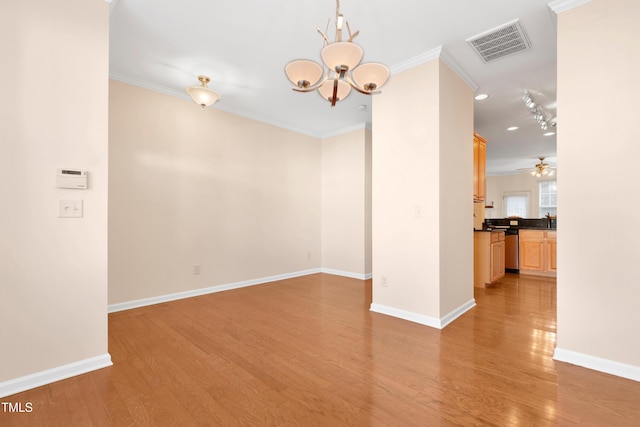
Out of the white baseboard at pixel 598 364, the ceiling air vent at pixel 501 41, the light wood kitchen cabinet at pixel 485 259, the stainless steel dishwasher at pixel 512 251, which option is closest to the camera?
the white baseboard at pixel 598 364

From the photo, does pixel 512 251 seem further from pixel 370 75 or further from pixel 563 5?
pixel 370 75

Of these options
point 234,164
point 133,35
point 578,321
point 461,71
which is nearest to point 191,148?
point 234,164

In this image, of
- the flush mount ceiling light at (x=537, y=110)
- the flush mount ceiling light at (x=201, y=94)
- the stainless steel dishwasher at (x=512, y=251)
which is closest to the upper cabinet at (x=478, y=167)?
the flush mount ceiling light at (x=537, y=110)

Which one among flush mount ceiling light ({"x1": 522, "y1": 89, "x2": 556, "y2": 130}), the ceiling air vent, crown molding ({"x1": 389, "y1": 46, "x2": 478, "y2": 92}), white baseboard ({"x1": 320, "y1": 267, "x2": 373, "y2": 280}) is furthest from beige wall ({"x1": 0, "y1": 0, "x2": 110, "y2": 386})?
flush mount ceiling light ({"x1": 522, "y1": 89, "x2": 556, "y2": 130})

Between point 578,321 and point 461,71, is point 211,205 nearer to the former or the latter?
point 461,71

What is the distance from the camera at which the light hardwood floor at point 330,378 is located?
164cm

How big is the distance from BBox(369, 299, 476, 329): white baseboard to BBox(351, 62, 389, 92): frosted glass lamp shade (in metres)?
2.38

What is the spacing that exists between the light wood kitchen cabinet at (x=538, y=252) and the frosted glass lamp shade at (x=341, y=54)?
5.60 meters

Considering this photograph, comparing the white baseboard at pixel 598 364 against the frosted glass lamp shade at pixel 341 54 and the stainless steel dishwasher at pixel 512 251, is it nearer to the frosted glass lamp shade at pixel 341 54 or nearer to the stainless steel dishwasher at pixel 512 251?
the frosted glass lamp shade at pixel 341 54

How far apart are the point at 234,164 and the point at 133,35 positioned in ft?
6.95

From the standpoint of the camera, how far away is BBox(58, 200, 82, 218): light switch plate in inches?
80.8

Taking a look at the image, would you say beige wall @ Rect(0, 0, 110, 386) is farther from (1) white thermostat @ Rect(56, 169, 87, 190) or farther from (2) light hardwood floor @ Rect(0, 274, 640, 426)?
(2) light hardwood floor @ Rect(0, 274, 640, 426)

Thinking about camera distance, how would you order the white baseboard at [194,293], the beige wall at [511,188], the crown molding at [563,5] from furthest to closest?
1. the beige wall at [511,188]
2. the white baseboard at [194,293]
3. the crown molding at [563,5]

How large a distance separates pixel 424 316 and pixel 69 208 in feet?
11.0
